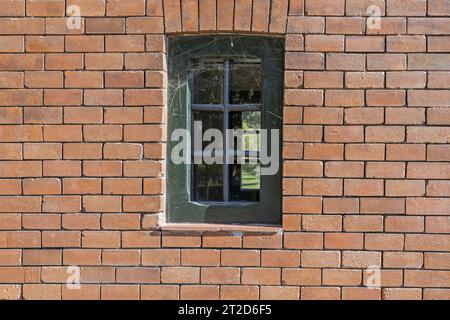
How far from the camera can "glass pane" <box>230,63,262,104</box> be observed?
287 cm

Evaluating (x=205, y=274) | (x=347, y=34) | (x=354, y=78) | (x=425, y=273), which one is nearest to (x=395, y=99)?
(x=354, y=78)

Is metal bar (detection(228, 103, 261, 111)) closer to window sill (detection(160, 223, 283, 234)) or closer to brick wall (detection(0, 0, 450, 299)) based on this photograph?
brick wall (detection(0, 0, 450, 299))

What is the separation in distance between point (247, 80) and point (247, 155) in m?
0.40

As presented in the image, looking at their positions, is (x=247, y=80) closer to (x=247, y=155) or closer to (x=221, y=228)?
(x=247, y=155)

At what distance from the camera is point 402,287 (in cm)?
274

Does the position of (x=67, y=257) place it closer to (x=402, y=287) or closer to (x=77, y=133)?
(x=77, y=133)

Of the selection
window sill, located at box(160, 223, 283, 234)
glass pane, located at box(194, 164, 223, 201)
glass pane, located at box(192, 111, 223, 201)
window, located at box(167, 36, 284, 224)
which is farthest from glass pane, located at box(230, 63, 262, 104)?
window sill, located at box(160, 223, 283, 234)

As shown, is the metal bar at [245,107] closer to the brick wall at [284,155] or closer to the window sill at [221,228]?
the brick wall at [284,155]

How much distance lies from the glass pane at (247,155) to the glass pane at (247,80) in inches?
3.2

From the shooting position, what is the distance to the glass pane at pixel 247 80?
2.87m

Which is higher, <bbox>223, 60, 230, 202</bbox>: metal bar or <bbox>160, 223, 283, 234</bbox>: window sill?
<bbox>223, 60, 230, 202</bbox>: metal bar

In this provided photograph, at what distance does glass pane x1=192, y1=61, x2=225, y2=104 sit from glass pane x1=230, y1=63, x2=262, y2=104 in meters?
0.07

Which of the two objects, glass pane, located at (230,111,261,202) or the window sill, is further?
glass pane, located at (230,111,261,202)

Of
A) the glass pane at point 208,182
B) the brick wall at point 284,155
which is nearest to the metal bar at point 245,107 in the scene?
the brick wall at point 284,155
